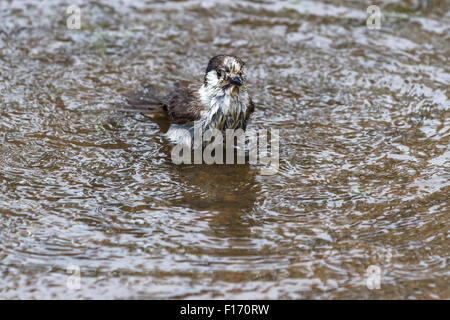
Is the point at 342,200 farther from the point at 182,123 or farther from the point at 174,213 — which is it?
the point at 182,123

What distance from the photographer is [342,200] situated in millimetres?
5004

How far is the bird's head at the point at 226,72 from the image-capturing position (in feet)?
18.4

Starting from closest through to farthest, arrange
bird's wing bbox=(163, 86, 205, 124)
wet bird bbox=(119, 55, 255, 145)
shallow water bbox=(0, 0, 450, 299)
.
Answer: shallow water bbox=(0, 0, 450, 299), wet bird bbox=(119, 55, 255, 145), bird's wing bbox=(163, 86, 205, 124)

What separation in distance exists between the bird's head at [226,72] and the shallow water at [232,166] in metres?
0.80

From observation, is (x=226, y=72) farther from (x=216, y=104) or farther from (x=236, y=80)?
(x=216, y=104)

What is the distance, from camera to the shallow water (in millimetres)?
4188

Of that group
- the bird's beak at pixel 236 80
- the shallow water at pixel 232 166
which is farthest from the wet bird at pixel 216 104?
the shallow water at pixel 232 166

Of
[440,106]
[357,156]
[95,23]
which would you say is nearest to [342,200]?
[357,156]

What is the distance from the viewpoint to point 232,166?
5.72 metres

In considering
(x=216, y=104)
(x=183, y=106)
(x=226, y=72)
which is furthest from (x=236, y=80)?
(x=183, y=106)

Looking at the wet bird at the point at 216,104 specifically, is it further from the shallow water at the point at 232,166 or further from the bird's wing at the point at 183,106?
the shallow water at the point at 232,166

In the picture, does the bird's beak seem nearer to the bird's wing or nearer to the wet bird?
the wet bird

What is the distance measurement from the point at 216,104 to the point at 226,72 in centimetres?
34

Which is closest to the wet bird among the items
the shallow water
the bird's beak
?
the bird's beak
